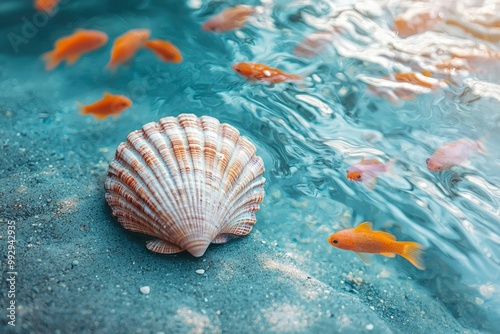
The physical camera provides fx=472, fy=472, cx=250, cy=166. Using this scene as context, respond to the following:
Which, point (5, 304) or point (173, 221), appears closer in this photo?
point (5, 304)

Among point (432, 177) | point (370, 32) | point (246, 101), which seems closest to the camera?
point (432, 177)

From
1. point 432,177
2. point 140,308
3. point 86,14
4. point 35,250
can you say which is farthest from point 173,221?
point 86,14

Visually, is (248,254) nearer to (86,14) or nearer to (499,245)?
(499,245)

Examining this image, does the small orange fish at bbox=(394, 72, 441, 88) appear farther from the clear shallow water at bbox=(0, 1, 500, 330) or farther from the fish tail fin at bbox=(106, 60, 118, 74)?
the fish tail fin at bbox=(106, 60, 118, 74)

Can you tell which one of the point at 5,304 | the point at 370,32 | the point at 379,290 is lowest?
the point at 379,290

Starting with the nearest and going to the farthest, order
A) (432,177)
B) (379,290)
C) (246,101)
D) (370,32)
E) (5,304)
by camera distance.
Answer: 1. (5,304)
2. (379,290)
3. (432,177)
4. (246,101)
5. (370,32)

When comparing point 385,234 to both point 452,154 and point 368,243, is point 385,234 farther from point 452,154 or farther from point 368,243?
point 452,154

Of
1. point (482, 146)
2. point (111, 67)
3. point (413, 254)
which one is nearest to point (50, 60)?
point (111, 67)
